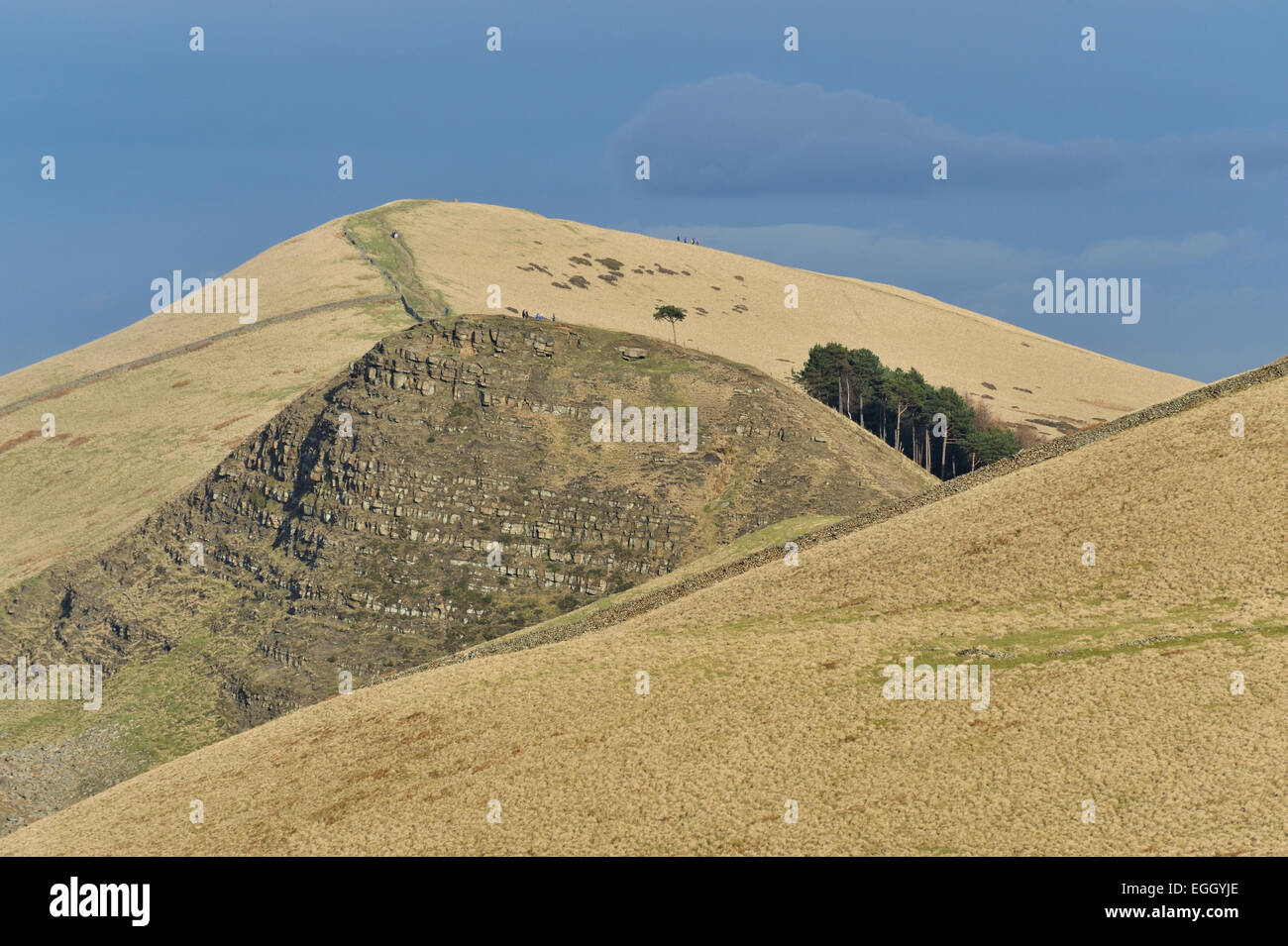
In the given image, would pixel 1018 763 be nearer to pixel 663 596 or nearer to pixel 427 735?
pixel 427 735

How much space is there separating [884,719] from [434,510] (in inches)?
2112

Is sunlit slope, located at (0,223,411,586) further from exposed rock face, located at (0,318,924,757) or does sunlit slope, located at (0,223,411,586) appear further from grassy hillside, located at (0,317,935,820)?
grassy hillside, located at (0,317,935,820)

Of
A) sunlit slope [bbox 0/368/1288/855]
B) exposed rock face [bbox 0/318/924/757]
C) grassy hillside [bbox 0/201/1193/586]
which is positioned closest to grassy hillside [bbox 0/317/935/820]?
exposed rock face [bbox 0/318/924/757]

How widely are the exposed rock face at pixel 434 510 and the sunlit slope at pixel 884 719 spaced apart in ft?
86.5

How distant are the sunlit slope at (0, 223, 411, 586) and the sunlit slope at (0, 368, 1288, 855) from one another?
6448 cm

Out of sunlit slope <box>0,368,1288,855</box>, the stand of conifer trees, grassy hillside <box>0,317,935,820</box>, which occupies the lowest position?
sunlit slope <box>0,368,1288,855</box>

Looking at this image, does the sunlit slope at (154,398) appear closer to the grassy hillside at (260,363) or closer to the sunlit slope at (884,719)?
the grassy hillside at (260,363)

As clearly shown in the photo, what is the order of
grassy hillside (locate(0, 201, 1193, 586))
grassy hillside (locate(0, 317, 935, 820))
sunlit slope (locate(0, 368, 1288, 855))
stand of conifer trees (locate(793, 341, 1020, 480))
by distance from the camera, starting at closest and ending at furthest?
sunlit slope (locate(0, 368, 1288, 855)), grassy hillside (locate(0, 317, 935, 820)), grassy hillside (locate(0, 201, 1193, 586)), stand of conifer trees (locate(793, 341, 1020, 480))

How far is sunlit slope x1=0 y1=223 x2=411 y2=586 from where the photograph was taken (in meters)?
105

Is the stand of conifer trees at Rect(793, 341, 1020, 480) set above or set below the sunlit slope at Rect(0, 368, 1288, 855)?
above

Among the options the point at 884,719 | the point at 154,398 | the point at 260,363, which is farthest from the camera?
the point at 260,363

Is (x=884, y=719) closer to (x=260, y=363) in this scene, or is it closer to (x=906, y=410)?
(x=906, y=410)

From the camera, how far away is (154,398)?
429 feet

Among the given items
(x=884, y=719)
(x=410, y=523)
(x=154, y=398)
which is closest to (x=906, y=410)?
(x=410, y=523)
